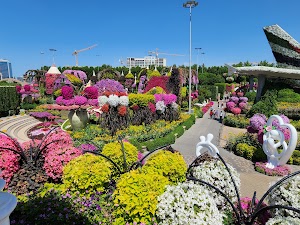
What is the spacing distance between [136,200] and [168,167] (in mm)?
1322

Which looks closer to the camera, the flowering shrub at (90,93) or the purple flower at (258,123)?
the purple flower at (258,123)

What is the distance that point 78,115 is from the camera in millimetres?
13633

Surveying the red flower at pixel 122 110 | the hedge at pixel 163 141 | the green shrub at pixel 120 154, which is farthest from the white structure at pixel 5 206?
the red flower at pixel 122 110

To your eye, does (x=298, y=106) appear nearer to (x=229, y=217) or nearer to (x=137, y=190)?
(x=229, y=217)

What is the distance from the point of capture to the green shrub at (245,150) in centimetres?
1127

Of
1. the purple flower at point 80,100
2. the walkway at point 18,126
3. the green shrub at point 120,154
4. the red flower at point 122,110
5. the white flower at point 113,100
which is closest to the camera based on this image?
the green shrub at point 120,154

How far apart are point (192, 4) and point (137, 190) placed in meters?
22.0

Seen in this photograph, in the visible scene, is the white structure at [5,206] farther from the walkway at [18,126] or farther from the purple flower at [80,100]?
the walkway at [18,126]

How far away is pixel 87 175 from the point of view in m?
5.02

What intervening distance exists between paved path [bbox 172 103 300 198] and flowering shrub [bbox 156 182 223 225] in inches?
158

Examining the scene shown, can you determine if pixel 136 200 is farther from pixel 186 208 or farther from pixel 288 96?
pixel 288 96

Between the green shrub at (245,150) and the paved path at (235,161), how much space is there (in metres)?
0.27

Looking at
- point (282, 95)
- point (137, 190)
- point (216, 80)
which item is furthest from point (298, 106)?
point (216, 80)

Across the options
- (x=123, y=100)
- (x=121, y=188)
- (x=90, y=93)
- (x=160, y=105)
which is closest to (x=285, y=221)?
(x=121, y=188)
